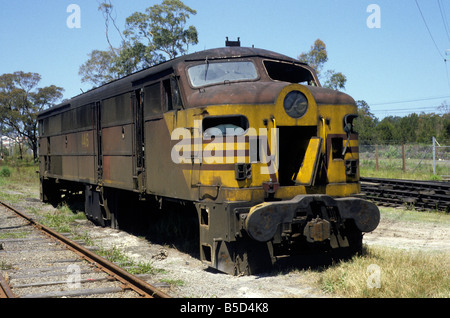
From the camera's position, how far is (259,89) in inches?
267

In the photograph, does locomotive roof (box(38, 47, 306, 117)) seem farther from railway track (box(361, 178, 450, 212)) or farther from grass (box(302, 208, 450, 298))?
railway track (box(361, 178, 450, 212))

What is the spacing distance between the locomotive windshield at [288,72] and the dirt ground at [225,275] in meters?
3.28

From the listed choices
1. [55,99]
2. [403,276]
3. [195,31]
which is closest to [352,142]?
[403,276]

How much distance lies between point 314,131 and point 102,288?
3.67 meters

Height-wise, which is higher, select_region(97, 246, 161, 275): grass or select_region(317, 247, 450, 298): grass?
select_region(317, 247, 450, 298): grass

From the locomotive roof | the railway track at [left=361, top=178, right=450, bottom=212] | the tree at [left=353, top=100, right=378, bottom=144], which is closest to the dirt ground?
the railway track at [left=361, top=178, right=450, bottom=212]

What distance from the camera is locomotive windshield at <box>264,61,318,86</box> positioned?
8.11m

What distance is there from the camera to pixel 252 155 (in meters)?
6.63

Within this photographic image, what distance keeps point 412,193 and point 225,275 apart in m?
9.32

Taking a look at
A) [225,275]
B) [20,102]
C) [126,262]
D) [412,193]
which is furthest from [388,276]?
[20,102]

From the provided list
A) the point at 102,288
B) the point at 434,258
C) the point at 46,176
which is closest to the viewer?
the point at 102,288

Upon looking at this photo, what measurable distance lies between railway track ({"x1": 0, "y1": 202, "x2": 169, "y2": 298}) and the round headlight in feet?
9.95
